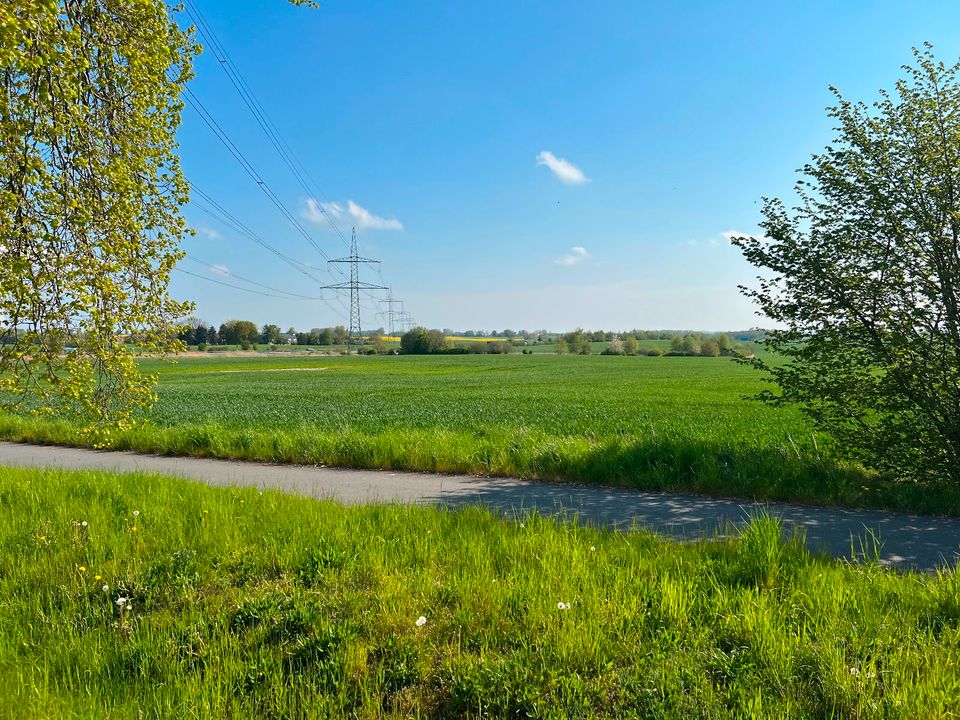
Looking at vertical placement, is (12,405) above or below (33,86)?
below

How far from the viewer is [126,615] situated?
147 inches

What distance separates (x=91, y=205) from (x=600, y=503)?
7.30 meters

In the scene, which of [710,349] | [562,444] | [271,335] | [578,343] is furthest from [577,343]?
[562,444]

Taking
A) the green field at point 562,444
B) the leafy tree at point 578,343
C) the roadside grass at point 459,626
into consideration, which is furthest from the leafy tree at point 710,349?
the roadside grass at point 459,626

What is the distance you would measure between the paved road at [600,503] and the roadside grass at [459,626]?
1296mm

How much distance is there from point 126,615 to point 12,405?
3840mm

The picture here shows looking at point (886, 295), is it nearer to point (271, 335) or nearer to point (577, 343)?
point (577, 343)

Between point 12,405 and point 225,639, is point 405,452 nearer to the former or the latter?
point 12,405

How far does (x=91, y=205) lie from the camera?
541 cm

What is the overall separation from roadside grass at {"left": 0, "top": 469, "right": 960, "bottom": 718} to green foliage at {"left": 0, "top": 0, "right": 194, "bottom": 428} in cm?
184

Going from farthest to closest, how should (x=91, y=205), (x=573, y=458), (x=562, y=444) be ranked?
(x=562, y=444) < (x=573, y=458) < (x=91, y=205)

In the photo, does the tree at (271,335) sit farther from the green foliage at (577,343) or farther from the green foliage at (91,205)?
the green foliage at (91,205)

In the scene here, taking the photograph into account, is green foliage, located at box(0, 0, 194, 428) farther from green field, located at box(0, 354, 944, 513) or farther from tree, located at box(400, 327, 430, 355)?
tree, located at box(400, 327, 430, 355)

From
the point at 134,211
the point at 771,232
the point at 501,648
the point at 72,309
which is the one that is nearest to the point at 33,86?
the point at 134,211
